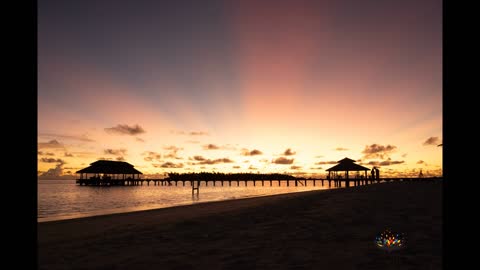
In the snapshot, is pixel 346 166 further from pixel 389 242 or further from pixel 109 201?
pixel 389 242

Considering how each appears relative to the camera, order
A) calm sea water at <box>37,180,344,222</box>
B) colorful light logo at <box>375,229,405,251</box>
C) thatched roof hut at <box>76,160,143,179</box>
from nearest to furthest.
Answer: colorful light logo at <box>375,229,405,251</box> → calm sea water at <box>37,180,344,222</box> → thatched roof hut at <box>76,160,143,179</box>

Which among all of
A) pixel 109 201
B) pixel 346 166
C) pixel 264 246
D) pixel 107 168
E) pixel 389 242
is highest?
pixel 389 242

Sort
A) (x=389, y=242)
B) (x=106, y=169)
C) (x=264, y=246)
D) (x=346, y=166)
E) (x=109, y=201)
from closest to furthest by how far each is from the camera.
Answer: (x=389, y=242), (x=264, y=246), (x=109, y=201), (x=346, y=166), (x=106, y=169)

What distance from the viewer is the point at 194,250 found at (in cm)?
744

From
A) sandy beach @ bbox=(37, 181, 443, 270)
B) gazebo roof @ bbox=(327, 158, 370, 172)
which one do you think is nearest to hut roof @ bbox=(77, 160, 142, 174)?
gazebo roof @ bbox=(327, 158, 370, 172)

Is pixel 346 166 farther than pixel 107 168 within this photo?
No

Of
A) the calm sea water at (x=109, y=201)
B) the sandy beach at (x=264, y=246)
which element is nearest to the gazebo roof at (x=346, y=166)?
the calm sea water at (x=109, y=201)

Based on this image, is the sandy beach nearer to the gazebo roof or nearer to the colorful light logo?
the colorful light logo

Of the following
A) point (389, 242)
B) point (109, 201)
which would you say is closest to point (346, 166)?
point (109, 201)
